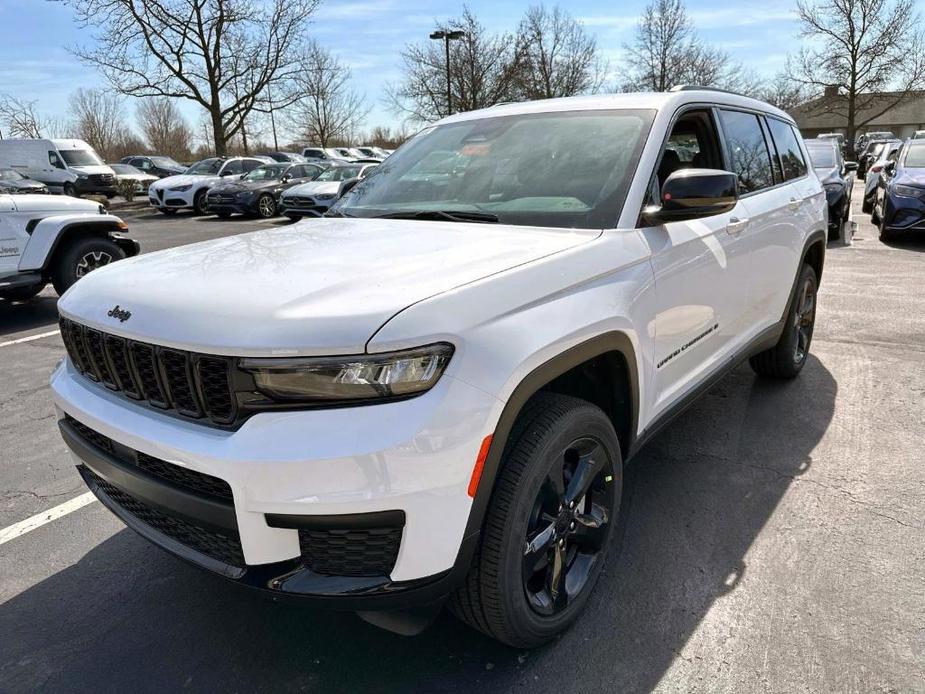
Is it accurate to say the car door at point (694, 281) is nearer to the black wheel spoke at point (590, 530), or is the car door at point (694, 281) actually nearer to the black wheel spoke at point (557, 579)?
the black wheel spoke at point (590, 530)

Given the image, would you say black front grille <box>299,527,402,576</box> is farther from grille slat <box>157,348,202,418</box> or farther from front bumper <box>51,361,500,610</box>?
grille slat <box>157,348,202,418</box>

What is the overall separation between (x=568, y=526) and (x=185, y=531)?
1225mm

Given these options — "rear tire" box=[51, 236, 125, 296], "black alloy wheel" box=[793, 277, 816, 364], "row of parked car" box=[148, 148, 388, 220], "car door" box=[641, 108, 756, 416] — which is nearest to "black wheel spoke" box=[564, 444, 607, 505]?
"car door" box=[641, 108, 756, 416]

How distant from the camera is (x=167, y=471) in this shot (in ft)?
6.18

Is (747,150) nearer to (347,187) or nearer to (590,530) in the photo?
(347,187)

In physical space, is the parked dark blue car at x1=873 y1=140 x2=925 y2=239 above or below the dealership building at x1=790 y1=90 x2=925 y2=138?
below

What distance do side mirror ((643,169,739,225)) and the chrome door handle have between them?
1.97 feet

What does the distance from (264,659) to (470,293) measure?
1.44 meters

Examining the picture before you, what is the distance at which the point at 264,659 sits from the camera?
2238 millimetres

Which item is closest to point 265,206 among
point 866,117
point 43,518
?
point 43,518

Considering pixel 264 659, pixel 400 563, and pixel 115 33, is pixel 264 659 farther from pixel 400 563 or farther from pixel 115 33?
pixel 115 33

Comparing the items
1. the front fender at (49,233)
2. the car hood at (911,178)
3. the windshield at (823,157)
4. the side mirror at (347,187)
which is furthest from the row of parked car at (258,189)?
the side mirror at (347,187)

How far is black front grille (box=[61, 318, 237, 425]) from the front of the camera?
1781 mm

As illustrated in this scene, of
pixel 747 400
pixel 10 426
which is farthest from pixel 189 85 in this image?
pixel 747 400
